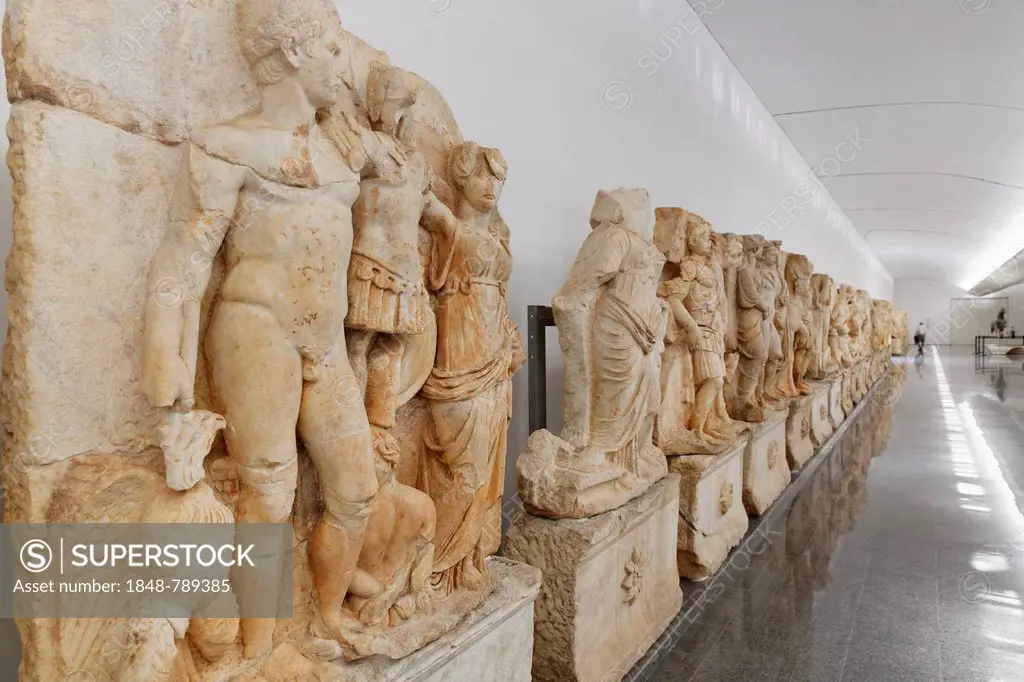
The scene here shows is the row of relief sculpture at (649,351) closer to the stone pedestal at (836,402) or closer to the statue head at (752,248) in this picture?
the statue head at (752,248)

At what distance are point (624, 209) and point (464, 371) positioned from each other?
5.09 ft

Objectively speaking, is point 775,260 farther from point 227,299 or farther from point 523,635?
point 227,299

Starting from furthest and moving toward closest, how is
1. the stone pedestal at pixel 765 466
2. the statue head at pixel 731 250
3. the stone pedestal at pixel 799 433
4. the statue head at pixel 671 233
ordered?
the stone pedestal at pixel 799 433 < the stone pedestal at pixel 765 466 < the statue head at pixel 731 250 < the statue head at pixel 671 233

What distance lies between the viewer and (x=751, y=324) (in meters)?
6.24

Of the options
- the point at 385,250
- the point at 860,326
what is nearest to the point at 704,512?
the point at 385,250

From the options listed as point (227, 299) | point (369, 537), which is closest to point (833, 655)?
point (369, 537)

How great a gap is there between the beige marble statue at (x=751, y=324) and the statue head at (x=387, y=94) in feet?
15.2

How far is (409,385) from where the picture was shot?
93.4 inches

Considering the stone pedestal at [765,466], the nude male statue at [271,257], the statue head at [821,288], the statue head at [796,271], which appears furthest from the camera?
the statue head at [821,288]

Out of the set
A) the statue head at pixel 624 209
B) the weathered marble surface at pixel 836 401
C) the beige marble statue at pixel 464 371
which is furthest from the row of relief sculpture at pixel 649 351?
the weathered marble surface at pixel 836 401

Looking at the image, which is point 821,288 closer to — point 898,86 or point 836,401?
point 836,401

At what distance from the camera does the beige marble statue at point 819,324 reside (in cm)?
926

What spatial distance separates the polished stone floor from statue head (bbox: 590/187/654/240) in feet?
7.54

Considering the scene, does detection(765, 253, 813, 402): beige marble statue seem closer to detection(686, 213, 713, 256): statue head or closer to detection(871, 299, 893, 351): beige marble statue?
detection(686, 213, 713, 256): statue head
